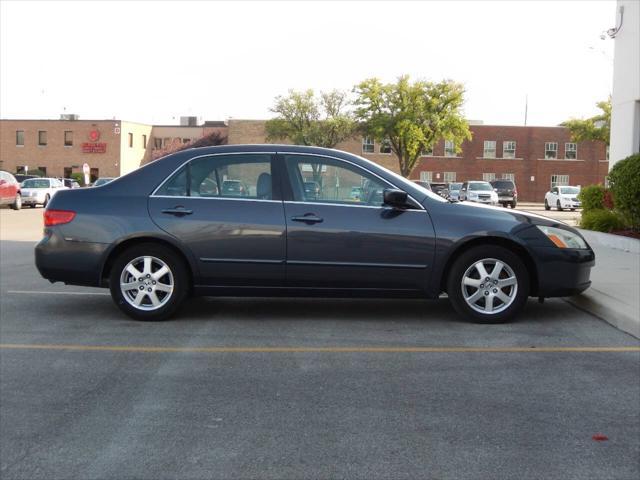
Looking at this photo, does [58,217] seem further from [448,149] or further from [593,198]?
[448,149]

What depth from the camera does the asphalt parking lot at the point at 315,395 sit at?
4312 millimetres

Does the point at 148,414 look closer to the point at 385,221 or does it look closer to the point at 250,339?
the point at 250,339

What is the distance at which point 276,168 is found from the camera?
7.93 metres

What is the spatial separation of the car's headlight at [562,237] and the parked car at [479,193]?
3630 cm

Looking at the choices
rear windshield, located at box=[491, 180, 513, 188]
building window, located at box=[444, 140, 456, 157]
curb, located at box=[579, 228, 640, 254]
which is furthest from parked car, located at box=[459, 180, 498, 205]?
curb, located at box=[579, 228, 640, 254]

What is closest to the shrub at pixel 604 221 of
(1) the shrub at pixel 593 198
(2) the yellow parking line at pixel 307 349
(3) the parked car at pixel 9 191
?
(1) the shrub at pixel 593 198

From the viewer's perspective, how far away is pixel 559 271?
7805 mm

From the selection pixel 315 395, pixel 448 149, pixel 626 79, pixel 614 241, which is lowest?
pixel 315 395

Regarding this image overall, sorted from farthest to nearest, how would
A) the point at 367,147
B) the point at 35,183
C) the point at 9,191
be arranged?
the point at 367,147 → the point at 35,183 → the point at 9,191

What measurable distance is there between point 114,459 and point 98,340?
9.74 ft

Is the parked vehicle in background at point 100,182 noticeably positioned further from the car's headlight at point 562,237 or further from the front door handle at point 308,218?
the car's headlight at point 562,237

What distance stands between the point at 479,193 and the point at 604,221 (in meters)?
28.4

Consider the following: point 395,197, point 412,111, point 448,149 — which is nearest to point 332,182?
point 395,197

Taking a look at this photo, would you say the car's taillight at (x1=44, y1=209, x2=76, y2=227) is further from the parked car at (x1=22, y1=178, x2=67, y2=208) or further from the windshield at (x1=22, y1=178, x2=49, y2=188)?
the windshield at (x1=22, y1=178, x2=49, y2=188)
